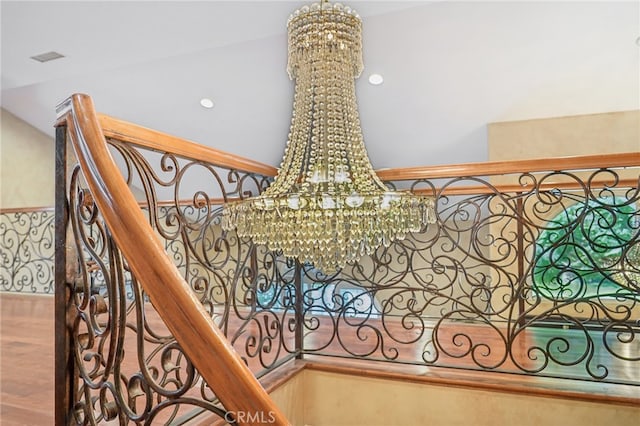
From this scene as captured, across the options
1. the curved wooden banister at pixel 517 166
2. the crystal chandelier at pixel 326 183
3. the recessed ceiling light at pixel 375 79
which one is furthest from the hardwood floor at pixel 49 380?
the recessed ceiling light at pixel 375 79

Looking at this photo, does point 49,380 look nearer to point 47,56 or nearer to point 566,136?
point 47,56

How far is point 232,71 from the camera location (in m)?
5.59

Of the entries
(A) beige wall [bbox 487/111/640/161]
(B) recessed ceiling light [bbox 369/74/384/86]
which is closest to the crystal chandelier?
(B) recessed ceiling light [bbox 369/74/384/86]

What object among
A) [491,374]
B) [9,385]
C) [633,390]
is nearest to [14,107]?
[9,385]

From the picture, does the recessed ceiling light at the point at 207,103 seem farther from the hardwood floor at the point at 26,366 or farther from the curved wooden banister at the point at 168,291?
the curved wooden banister at the point at 168,291

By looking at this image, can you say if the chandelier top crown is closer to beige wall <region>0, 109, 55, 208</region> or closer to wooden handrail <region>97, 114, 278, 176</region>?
wooden handrail <region>97, 114, 278, 176</region>

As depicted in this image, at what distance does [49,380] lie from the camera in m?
2.34

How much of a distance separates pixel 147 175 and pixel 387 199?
1007 millimetres

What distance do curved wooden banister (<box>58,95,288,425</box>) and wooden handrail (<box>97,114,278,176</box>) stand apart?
196 millimetres

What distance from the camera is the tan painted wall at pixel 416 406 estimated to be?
218 centimetres

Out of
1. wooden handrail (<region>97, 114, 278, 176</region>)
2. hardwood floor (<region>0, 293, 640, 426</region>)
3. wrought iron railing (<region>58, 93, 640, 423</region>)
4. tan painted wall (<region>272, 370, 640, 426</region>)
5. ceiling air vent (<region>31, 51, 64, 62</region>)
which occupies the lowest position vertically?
tan painted wall (<region>272, 370, 640, 426</region>)

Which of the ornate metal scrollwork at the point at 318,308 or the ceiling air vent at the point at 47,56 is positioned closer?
the ornate metal scrollwork at the point at 318,308

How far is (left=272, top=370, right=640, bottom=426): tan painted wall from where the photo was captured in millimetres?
2180

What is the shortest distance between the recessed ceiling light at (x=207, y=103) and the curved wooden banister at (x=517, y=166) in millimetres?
4270
